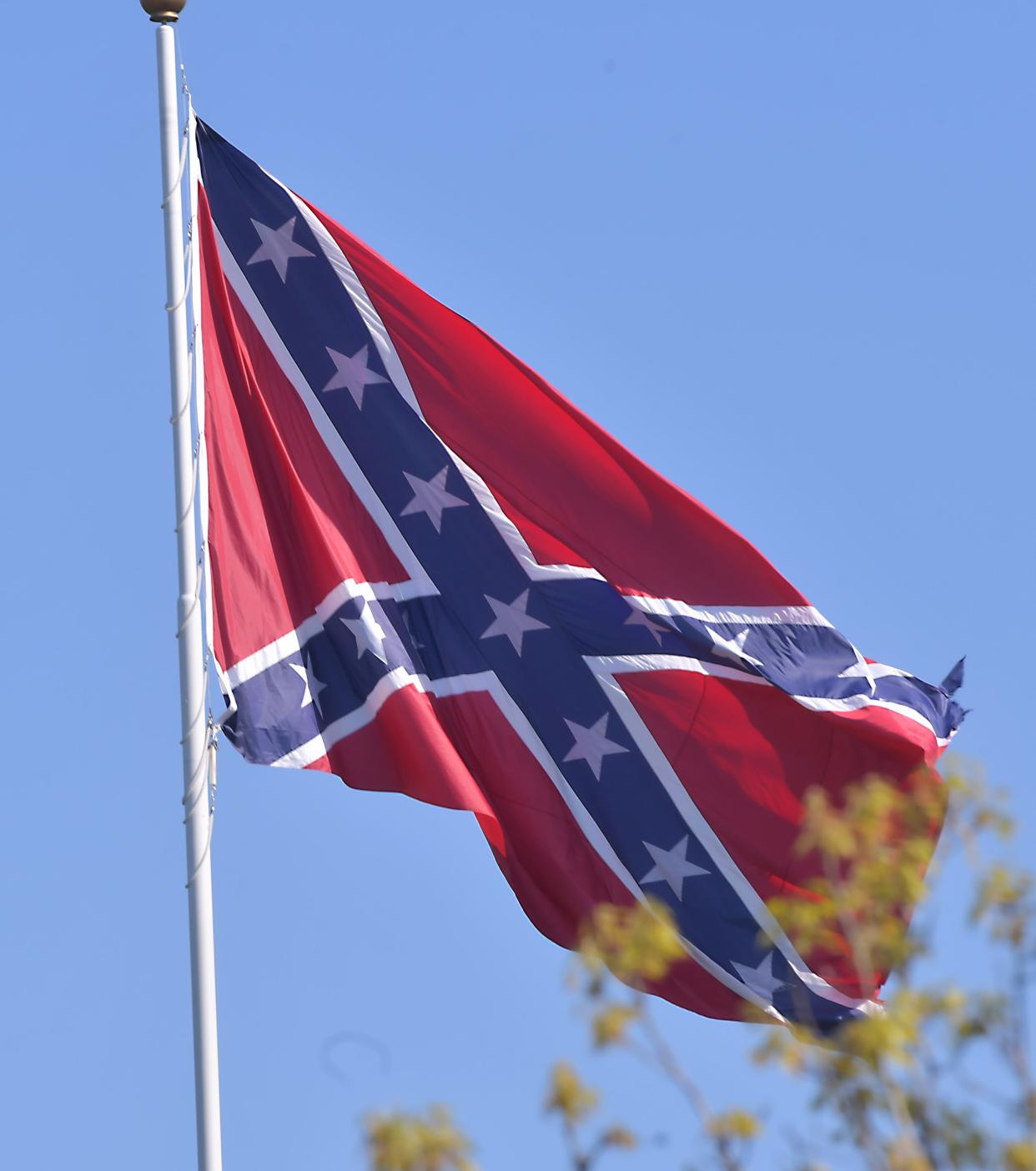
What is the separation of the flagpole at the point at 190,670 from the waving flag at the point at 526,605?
36 centimetres

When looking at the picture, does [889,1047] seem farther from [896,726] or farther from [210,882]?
[896,726]

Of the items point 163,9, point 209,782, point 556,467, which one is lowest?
point 209,782

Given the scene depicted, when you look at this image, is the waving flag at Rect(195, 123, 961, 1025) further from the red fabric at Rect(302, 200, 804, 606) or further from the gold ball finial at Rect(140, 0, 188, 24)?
the gold ball finial at Rect(140, 0, 188, 24)

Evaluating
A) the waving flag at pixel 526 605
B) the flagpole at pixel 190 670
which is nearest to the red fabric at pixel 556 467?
the waving flag at pixel 526 605

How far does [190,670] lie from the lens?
1565 cm

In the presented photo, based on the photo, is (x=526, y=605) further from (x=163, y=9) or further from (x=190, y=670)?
(x=163, y=9)

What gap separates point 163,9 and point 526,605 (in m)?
5.37

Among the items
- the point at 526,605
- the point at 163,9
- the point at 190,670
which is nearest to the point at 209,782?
the point at 190,670

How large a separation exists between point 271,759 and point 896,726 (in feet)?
16.8

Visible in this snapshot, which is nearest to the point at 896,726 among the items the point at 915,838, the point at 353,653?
the point at 353,653

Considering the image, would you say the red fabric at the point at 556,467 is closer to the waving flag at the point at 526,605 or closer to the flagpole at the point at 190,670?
the waving flag at the point at 526,605

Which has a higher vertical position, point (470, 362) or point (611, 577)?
point (470, 362)

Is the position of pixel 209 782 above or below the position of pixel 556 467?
below

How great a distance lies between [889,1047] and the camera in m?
8.14
